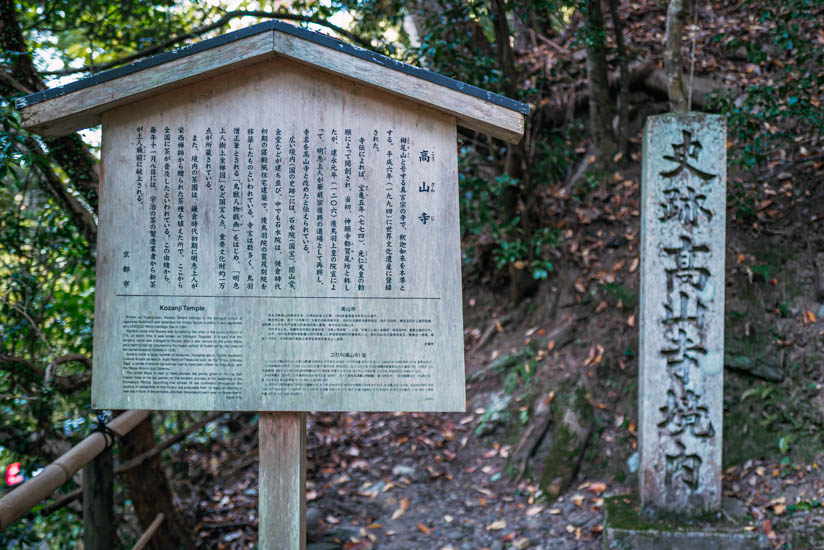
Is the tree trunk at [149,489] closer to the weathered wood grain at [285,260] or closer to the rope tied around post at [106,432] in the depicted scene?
the rope tied around post at [106,432]

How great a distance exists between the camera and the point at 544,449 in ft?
18.5

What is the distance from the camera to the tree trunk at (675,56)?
5.54m

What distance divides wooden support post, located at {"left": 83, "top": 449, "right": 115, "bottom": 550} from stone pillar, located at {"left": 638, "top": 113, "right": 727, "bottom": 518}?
11.7 ft

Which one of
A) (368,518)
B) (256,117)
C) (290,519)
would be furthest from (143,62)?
(368,518)

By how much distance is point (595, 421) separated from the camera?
221 inches

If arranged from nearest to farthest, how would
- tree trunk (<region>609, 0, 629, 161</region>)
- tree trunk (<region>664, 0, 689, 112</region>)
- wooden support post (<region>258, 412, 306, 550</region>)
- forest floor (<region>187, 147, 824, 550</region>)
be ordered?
wooden support post (<region>258, 412, 306, 550</region>)
forest floor (<region>187, 147, 824, 550</region>)
tree trunk (<region>664, 0, 689, 112</region>)
tree trunk (<region>609, 0, 629, 161</region>)

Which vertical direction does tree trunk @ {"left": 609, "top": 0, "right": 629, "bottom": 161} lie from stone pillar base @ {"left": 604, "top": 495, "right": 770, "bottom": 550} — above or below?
above

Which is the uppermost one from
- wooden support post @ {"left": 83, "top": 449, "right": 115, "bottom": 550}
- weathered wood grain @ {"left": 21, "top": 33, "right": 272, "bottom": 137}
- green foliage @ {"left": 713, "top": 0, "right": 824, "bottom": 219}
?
green foliage @ {"left": 713, "top": 0, "right": 824, "bottom": 219}

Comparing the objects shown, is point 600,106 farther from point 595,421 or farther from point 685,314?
point 595,421

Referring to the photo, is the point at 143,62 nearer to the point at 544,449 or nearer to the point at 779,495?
the point at 544,449

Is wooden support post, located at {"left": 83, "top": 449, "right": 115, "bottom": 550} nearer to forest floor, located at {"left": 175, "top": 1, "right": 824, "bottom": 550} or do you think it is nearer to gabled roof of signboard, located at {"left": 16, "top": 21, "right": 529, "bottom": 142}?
forest floor, located at {"left": 175, "top": 1, "right": 824, "bottom": 550}

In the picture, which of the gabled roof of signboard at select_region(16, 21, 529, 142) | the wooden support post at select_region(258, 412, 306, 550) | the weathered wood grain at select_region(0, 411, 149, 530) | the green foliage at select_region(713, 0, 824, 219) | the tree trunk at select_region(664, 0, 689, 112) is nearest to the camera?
the weathered wood grain at select_region(0, 411, 149, 530)

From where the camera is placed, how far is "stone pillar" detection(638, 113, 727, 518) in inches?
173

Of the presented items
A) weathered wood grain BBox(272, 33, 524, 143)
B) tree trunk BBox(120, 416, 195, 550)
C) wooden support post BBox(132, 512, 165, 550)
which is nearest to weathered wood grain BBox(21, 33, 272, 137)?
weathered wood grain BBox(272, 33, 524, 143)
